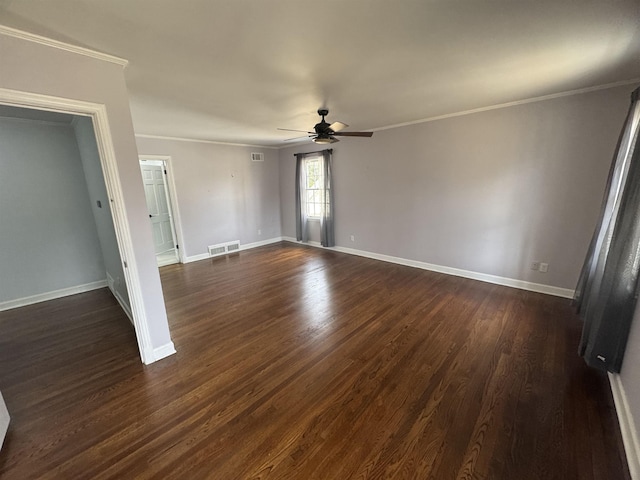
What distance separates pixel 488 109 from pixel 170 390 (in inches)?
193

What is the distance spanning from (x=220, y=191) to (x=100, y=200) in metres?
2.57

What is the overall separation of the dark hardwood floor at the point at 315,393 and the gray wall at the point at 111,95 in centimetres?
63

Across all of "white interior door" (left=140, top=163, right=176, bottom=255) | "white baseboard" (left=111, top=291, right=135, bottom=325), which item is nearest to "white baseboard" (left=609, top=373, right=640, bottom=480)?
"white baseboard" (left=111, top=291, right=135, bottom=325)

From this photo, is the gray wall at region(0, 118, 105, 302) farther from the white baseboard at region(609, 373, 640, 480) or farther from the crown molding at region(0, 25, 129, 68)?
the white baseboard at region(609, 373, 640, 480)

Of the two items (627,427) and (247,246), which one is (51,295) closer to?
(247,246)

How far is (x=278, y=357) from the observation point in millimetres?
2295

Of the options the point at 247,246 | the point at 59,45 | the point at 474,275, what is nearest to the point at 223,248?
the point at 247,246

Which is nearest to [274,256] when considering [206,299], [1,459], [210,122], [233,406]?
[206,299]

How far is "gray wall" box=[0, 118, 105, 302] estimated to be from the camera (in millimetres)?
3305

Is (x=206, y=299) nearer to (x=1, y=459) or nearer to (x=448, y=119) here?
(x=1, y=459)

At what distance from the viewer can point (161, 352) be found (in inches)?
91.2

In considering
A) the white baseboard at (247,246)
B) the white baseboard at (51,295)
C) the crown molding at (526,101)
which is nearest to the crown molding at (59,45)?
the white baseboard at (51,295)

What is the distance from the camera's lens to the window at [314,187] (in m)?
5.85

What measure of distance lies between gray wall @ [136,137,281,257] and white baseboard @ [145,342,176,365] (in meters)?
3.32
